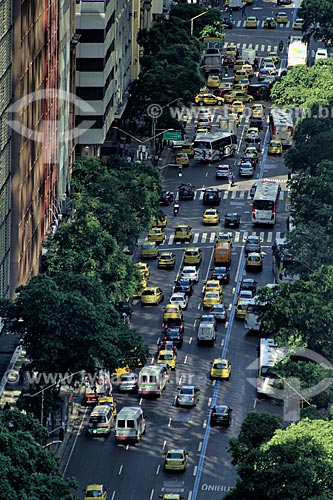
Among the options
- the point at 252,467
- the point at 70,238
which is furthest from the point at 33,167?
the point at 252,467

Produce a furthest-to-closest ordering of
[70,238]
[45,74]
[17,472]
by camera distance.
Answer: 1. [45,74]
2. [70,238]
3. [17,472]

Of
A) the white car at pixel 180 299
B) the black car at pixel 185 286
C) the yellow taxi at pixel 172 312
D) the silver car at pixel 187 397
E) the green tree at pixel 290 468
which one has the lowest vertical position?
the black car at pixel 185 286

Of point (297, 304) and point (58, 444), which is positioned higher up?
point (297, 304)

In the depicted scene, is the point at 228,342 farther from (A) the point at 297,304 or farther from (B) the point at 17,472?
(B) the point at 17,472

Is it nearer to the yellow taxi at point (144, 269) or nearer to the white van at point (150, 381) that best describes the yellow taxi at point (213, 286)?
the yellow taxi at point (144, 269)

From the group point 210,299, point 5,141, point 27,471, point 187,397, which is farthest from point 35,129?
point 27,471

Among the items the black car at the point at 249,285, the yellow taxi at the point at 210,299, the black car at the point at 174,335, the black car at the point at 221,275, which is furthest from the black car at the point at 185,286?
the black car at the point at 174,335

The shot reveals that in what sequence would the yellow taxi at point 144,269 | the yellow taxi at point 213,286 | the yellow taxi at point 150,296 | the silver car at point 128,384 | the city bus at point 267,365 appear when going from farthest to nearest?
the yellow taxi at point 144,269 → the yellow taxi at point 213,286 → the yellow taxi at point 150,296 → the silver car at point 128,384 → the city bus at point 267,365

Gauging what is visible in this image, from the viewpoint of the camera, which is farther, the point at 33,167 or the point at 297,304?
the point at 33,167

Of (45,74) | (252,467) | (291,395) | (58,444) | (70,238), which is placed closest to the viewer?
(252,467)
